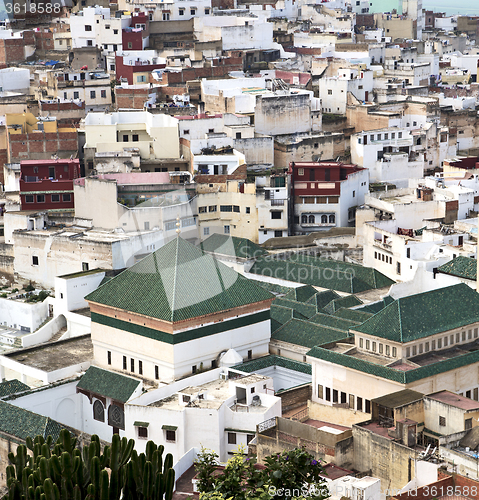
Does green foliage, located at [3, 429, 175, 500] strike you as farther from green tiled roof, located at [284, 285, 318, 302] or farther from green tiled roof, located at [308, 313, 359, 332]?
green tiled roof, located at [284, 285, 318, 302]

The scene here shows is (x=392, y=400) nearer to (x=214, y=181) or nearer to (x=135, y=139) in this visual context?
(x=214, y=181)

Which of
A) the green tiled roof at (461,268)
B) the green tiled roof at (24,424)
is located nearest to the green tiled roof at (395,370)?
the green tiled roof at (461,268)

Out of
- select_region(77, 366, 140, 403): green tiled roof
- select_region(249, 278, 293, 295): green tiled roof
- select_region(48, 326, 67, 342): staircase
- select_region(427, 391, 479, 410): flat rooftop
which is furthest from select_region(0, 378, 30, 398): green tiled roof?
select_region(427, 391, 479, 410): flat rooftop

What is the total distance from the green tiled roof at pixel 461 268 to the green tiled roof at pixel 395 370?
8.12 meters

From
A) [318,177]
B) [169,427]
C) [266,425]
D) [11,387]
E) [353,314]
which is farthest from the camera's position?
[318,177]

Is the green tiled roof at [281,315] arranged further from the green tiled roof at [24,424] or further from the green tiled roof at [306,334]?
the green tiled roof at [24,424]

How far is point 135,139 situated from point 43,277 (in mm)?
13589

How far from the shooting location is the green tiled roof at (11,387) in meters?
37.7

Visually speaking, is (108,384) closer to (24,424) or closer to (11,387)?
(11,387)

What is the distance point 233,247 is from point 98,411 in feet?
49.7

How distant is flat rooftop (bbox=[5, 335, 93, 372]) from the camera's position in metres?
39.8

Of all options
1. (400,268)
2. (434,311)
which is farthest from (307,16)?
(434,311)

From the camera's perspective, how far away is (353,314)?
139 ft

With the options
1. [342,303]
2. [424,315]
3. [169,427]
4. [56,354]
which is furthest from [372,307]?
[56,354]
